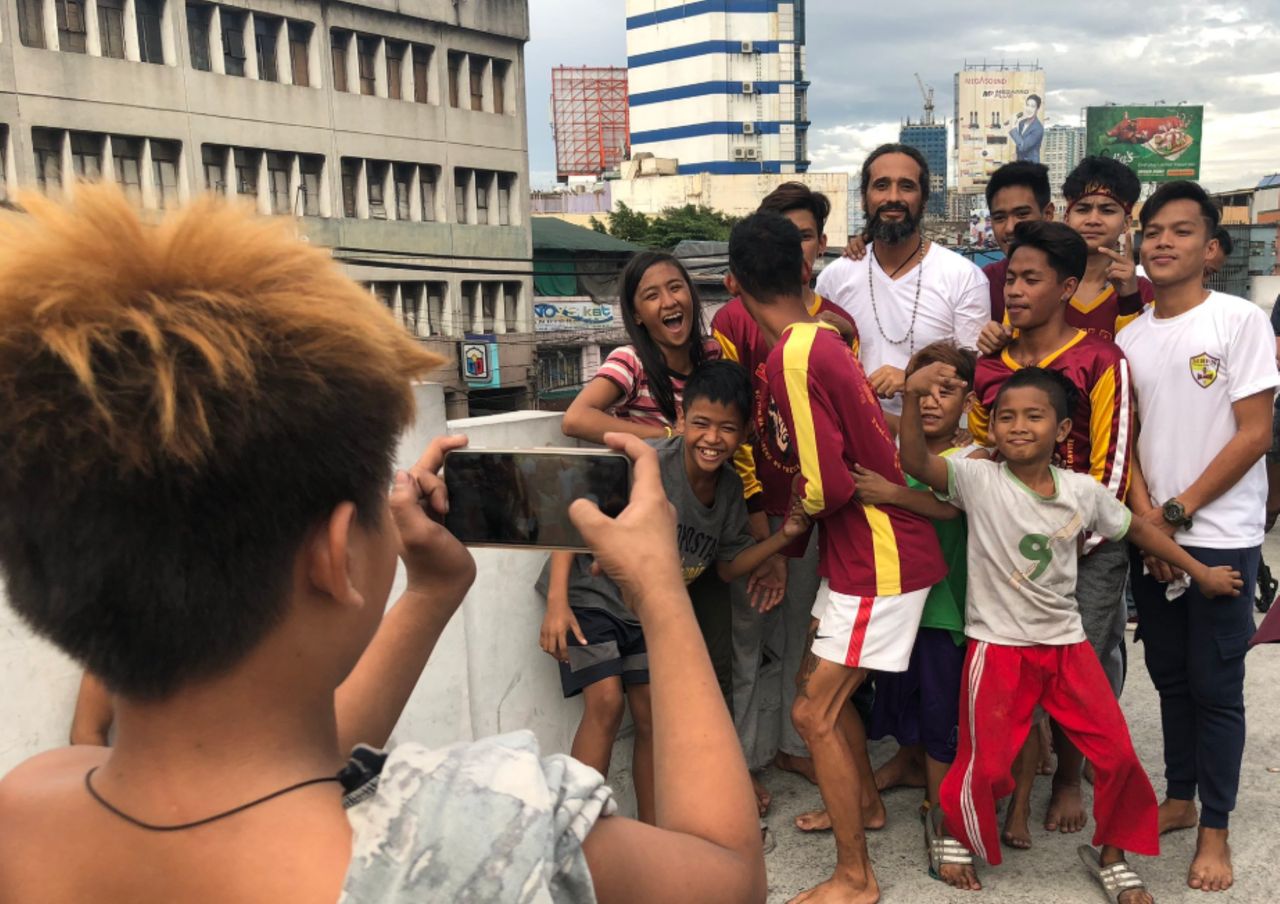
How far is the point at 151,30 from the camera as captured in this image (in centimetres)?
2853

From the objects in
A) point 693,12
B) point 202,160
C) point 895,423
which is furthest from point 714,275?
point 693,12

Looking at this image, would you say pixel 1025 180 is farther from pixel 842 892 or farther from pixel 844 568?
pixel 842 892

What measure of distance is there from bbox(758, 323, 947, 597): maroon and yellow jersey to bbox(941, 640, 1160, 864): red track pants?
0.35 m

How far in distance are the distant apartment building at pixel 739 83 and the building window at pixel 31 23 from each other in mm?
57856

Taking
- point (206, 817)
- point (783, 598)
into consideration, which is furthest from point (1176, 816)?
point (206, 817)

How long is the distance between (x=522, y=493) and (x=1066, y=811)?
8.83 feet

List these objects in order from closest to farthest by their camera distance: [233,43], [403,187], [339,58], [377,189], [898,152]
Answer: [898,152] → [233,43] → [339,58] → [377,189] → [403,187]

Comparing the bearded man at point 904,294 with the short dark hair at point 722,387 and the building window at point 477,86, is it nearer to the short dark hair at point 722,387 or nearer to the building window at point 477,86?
the short dark hair at point 722,387

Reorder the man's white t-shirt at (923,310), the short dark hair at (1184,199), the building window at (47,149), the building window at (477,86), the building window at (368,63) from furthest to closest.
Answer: the building window at (477,86)
the building window at (368,63)
the building window at (47,149)
the man's white t-shirt at (923,310)
the short dark hair at (1184,199)

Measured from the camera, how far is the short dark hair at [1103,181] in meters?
3.94

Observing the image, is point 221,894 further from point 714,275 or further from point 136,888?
point 714,275

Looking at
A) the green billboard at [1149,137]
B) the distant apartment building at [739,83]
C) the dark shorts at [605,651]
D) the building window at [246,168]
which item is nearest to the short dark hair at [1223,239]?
the dark shorts at [605,651]

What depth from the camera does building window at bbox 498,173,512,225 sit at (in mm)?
36094

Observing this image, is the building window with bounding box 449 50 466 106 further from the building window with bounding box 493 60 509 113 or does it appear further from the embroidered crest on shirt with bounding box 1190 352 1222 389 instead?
the embroidered crest on shirt with bounding box 1190 352 1222 389
